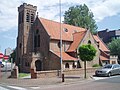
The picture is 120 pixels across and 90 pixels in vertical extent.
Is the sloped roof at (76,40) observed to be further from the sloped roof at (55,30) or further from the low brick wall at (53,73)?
the low brick wall at (53,73)

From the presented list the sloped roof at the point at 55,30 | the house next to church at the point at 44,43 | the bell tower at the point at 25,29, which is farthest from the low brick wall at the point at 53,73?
the bell tower at the point at 25,29

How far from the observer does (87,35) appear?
47.2 meters

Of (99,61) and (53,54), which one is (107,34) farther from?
(53,54)

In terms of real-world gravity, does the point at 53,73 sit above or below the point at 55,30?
below

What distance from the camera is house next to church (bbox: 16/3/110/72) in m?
41.4

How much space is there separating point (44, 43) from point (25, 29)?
6.23 metres

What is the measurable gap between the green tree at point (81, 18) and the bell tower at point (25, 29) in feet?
73.5

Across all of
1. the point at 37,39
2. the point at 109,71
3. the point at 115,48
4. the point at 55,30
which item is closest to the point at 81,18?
the point at 115,48

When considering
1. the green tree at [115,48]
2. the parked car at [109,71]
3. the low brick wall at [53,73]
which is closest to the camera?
the low brick wall at [53,73]

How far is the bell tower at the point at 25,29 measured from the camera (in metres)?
46.3

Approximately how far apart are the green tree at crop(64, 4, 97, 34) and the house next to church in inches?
704

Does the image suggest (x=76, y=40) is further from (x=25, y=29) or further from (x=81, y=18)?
(x=81, y=18)

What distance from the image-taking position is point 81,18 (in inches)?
2753

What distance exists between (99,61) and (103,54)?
450cm
